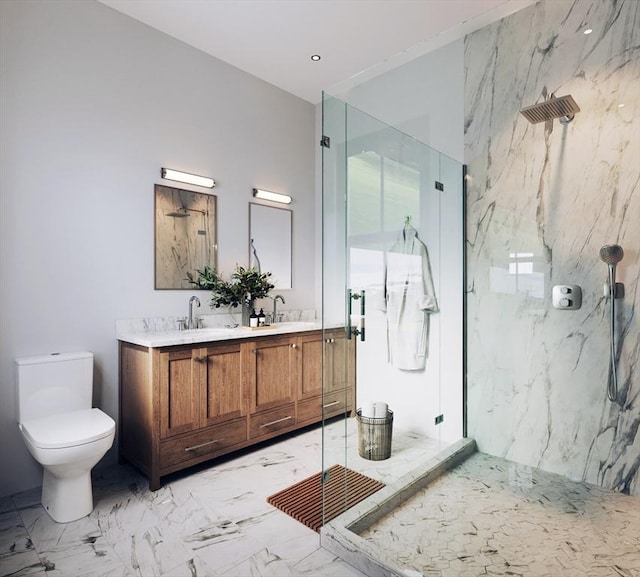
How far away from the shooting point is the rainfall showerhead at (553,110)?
2018 millimetres

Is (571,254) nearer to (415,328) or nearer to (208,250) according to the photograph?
(415,328)

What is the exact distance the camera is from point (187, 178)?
2.99 meters

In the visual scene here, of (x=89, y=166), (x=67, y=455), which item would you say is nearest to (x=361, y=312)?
(x=67, y=455)

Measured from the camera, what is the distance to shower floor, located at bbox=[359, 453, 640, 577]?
161 cm

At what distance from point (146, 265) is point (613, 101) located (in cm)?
282

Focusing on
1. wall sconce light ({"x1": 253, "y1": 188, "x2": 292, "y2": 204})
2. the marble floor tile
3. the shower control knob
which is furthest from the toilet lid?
the shower control knob

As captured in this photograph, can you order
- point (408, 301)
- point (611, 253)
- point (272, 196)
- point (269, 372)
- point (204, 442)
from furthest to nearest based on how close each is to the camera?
point (272, 196), point (269, 372), point (204, 442), point (408, 301), point (611, 253)

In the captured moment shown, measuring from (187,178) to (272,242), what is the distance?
3.08 feet

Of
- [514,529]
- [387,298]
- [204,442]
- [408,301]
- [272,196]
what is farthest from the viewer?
[272,196]

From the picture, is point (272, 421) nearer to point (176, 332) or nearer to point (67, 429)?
point (176, 332)

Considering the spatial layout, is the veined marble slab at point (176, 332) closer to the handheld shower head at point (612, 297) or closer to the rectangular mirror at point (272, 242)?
the rectangular mirror at point (272, 242)

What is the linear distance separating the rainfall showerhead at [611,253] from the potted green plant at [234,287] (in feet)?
7.30

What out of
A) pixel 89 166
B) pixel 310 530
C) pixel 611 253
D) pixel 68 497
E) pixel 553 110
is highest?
pixel 553 110

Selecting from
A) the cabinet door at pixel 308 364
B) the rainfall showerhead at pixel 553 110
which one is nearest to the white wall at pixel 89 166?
the cabinet door at pixel 308 364
